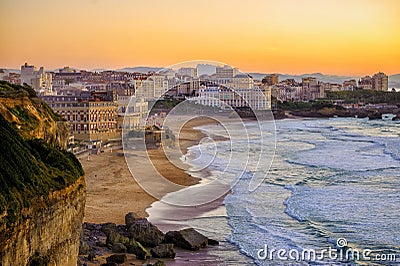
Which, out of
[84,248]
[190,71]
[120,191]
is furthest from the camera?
[190,71]

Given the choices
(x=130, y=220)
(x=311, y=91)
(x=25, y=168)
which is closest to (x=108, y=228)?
(x=130, y=220)

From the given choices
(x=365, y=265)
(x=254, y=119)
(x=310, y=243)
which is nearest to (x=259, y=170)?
(x=310, y=243)

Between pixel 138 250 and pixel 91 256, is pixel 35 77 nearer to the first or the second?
pixel 138 250

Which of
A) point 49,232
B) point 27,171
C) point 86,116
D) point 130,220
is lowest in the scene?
point 130,220

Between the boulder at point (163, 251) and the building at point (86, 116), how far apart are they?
2368 centimetres

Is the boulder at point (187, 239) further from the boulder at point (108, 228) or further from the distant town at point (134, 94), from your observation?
the distant town at point (134, 94)

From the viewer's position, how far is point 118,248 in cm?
1233

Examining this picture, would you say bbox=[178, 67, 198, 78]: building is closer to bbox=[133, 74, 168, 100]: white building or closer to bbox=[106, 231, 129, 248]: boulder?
bbox=[133, 74, 168, 100]: white building

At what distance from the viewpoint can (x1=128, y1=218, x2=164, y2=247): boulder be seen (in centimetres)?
1298

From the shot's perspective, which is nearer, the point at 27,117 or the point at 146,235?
the point at 27,117

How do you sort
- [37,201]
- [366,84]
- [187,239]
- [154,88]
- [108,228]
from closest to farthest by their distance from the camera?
[37,201] < [187,239] < [108,228] < [154,88] < [366,84]

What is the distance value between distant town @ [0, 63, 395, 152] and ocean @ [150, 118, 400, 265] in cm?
550

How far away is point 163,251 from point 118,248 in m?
0.93

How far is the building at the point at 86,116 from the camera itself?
35875 mm
